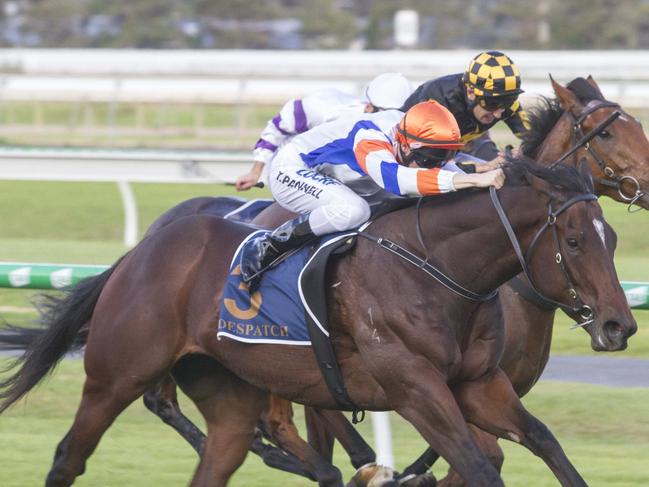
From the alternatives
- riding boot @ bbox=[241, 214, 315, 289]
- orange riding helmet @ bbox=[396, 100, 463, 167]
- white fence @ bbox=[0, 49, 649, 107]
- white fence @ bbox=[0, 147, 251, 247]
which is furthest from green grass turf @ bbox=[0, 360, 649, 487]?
white fence @ bbox=[0, 49, 649, 107]

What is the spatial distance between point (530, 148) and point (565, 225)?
4.03 feet

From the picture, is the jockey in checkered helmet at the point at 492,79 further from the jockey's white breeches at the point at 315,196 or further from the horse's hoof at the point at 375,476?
the horse's hoof at the point at 375,476

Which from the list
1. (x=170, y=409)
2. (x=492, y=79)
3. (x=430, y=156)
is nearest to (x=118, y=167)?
(x=170, y=409)

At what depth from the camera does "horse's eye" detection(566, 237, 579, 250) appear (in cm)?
412

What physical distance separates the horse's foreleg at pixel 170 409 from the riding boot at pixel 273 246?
52.7 inches

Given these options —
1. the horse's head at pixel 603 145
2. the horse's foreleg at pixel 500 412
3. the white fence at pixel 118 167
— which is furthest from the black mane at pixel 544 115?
the white fence at pixel 118 167

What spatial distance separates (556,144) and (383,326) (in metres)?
1.34

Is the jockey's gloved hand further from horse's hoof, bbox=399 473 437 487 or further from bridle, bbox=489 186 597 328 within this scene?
horse's hoof, bbox=399 473 437 487

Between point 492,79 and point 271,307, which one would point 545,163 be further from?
point 271,307

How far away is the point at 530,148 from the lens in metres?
5.32

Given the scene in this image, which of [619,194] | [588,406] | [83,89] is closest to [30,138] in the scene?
[83,89]

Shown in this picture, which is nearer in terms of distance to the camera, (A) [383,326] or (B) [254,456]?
(A) [383,326]

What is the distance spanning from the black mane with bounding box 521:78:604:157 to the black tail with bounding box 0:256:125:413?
5.58ft

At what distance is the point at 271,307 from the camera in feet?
15.1
